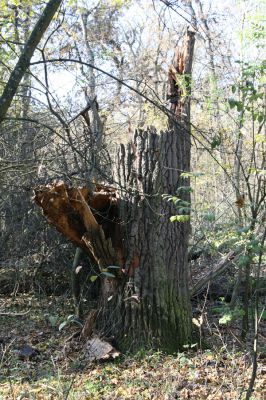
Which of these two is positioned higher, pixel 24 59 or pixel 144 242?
pixel 24 59

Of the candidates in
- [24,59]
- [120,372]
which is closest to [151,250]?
[120,372]

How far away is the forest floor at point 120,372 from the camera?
4.49 metres

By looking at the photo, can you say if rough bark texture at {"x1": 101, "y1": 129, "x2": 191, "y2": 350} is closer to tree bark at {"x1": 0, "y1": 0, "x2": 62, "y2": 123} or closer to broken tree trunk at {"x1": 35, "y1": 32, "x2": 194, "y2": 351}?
broken tree trunk at {"x1": 35, "y1": 32, "x2": 194, "y2": 351}

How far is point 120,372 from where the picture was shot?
17.9 feet

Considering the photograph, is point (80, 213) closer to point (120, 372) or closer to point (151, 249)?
point (151, 249)

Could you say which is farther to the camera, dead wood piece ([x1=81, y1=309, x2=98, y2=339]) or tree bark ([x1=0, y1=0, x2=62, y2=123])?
dead wood piece ([x1=81, y1=309, x2=98, y2=339])

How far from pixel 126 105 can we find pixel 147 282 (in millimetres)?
8735

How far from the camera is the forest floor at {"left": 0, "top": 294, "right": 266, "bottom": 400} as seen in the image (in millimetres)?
4495

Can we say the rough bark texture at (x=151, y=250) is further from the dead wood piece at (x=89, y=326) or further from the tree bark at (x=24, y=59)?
the tree bark at (x=24, y=59)

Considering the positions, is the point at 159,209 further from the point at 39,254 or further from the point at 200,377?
the point at 39,254

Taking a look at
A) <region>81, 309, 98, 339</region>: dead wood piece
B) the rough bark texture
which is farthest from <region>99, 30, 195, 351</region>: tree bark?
<region>81, 309, 98, 339</region>: dead wood piece

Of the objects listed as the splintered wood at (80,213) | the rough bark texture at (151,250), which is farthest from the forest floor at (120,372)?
the splintered wood at (80,213)

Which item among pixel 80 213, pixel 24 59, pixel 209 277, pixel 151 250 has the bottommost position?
pixel 209 277

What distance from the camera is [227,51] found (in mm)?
10797
